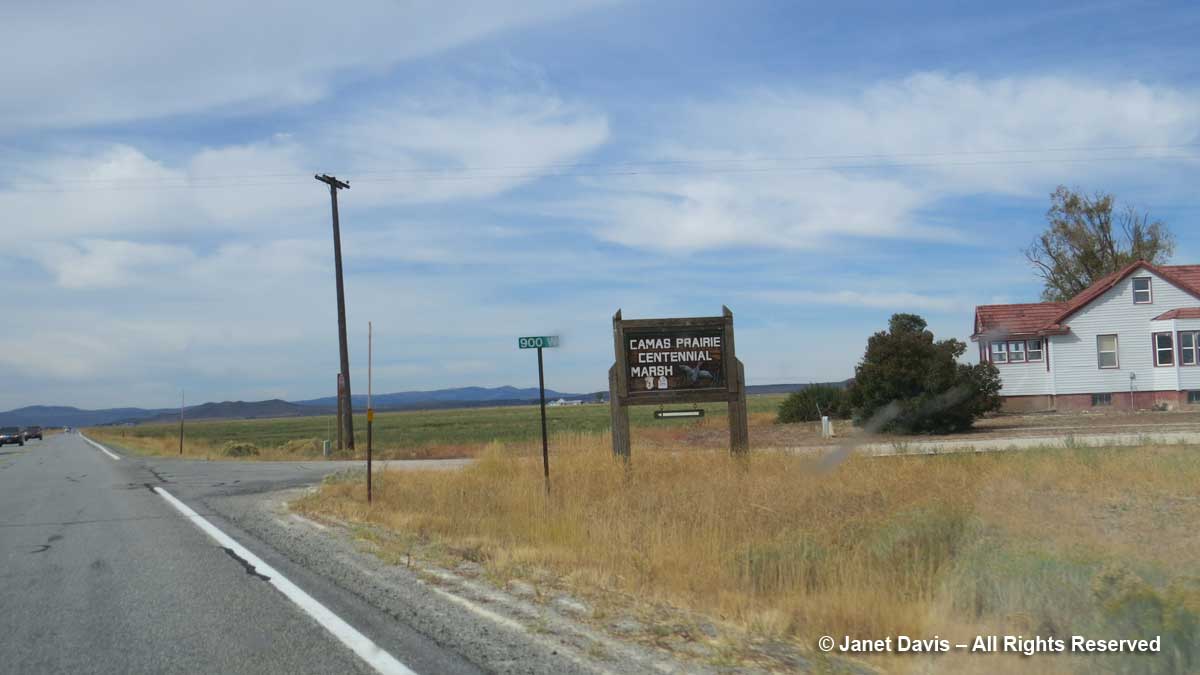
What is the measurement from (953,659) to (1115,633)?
1.06m

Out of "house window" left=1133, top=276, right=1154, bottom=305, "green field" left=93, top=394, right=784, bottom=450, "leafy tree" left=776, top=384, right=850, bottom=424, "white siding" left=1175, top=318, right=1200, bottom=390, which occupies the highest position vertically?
"house window" left=1133, top=276, right=1154, bottom=305

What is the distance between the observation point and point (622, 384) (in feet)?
56.3

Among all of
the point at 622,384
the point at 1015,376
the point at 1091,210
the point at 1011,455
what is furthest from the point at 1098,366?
the point at 622,384

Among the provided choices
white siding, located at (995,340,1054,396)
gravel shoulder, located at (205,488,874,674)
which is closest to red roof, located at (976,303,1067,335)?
white siding, located at (995,340,1054,396)

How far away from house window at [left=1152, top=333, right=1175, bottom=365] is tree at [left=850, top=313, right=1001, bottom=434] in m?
9.72

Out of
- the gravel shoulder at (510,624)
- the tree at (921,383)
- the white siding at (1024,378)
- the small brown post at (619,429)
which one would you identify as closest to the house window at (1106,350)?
the white siding at (1024,378)

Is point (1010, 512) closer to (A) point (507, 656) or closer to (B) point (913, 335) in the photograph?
(A) point (507, 656)

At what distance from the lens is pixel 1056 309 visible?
40375 mm

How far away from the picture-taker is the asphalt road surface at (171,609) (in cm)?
605

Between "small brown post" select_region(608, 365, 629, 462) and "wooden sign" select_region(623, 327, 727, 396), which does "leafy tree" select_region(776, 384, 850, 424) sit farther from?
"small brown post" select_region(608, 365, 629, 462)

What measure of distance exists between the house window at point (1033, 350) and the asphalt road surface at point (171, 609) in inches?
1380

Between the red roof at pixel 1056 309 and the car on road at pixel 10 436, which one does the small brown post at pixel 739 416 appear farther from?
the car on road at pixel 10 436

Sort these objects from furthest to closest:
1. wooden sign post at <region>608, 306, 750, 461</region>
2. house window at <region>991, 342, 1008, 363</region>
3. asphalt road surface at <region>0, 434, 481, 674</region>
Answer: house window at <region>991, 342, 1008, 363</region>
wooden sign post at <region>608, 306, 750, 461</region>
asphalt road surface at <region>0, 434, 481, 674</region>

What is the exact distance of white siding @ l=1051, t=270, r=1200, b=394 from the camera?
37.3 meters
